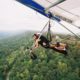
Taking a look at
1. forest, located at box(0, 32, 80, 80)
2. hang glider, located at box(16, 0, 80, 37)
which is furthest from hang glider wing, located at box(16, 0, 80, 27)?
forest, located at box(0, 32, 80, 80)

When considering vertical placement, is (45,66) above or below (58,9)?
below

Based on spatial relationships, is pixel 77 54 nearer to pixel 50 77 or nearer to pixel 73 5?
pixel 50 77

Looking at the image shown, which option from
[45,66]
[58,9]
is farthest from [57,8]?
[45,66]

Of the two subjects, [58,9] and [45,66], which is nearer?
[58,9]

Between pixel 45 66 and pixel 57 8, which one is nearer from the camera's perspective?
pixel 57 8

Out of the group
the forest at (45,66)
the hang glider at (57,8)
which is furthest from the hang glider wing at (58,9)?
the forest at (45,66)

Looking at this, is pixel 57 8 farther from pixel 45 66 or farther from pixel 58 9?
pixel 45 66

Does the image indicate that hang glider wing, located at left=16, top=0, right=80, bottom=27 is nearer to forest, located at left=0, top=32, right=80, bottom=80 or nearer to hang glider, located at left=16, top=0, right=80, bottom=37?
hang glider, located at left=16, top=0, right=80, bottom=37

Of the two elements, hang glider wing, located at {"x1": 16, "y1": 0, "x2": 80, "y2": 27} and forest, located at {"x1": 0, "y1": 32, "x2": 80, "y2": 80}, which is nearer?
hang glider wing, located at {"x1": 16, "y1": 0, "x2": 80, "y2": 27}

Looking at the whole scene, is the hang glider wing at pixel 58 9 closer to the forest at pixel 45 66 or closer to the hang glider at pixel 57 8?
the hang glider at pixel 57 8
